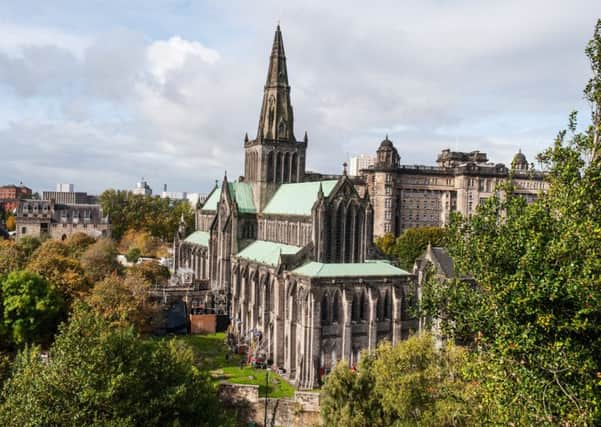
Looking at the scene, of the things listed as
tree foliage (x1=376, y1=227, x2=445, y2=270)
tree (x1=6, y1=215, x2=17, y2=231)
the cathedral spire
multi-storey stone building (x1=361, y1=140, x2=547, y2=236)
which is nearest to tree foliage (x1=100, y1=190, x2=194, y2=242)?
tree (x1=6, y1=215, x2=17, y2=231)

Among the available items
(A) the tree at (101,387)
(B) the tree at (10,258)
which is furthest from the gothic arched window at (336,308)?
(B) the tree at (10,258)

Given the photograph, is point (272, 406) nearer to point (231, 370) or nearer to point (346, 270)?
point (231, 370)

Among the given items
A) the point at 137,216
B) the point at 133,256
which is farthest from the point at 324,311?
the point at 137,216

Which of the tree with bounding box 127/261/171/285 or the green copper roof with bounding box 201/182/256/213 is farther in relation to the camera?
the tree with bounding box 127/261/171/285

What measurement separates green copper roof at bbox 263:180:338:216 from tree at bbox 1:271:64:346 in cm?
2543

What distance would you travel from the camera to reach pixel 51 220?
100188mm

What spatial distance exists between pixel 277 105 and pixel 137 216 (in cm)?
7010

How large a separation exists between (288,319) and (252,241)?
19.3 meters

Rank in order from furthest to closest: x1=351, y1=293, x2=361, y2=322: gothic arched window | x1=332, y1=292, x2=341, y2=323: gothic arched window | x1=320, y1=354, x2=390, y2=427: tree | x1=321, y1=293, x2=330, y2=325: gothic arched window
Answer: x1=351, y1=293, x2=361, y2=322: gothic arched window
x1=332, y1=292, x2=341, y2=323: gothic arched window
x1=321, y1=293, x2=330, y2=325: gothic arched window
x1=320, y1=354, x2=390, y2=427: tree

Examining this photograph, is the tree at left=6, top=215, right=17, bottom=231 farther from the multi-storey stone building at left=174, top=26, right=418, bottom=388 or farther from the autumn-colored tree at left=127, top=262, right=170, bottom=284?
the multi-storey stone building at left=174, top=26, right=418, bottom=388

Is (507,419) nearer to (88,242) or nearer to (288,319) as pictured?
(288,319)

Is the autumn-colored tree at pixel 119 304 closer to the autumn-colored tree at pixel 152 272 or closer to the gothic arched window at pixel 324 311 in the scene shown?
Result: the gothic arched window at pixel 324 311

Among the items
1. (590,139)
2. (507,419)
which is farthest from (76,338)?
(590,139)

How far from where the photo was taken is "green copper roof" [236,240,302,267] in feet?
177
